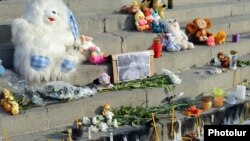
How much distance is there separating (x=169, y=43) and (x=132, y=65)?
102 centimetres

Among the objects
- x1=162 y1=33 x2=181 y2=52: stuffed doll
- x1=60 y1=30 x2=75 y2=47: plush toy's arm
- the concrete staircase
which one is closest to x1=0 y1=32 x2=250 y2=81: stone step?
the concrete staircase

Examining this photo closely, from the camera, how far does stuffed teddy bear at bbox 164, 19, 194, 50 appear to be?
20.2 ft

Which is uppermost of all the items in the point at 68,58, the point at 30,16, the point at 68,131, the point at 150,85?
the point at 30,16

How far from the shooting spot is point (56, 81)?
4.92 meters

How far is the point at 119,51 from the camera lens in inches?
230

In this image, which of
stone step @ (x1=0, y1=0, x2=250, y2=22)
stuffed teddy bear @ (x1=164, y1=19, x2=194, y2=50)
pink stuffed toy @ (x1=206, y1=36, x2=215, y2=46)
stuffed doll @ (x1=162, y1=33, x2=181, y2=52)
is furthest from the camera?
pink stuffed toy @ (x1=206, y1=36, x2=215, y2=46)

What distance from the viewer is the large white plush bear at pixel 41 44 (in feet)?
15.9

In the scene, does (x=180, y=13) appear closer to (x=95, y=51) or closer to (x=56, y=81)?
(x=95, y=51)

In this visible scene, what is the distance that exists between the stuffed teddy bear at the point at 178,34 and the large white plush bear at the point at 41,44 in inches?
69.2

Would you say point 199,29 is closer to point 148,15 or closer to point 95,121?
point 148,15

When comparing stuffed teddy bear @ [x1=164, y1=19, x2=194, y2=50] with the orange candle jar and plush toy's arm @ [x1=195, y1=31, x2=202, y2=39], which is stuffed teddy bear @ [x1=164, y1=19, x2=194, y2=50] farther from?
the orange candle jar

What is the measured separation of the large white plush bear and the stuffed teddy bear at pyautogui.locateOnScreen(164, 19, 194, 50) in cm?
176

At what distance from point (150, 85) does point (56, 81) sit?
1.27 meters

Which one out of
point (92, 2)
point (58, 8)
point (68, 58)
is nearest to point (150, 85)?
point (68, 58)
